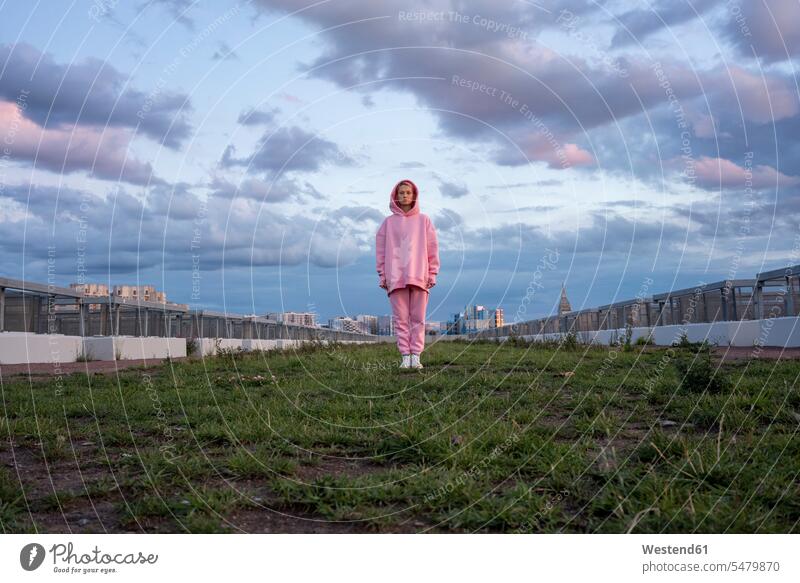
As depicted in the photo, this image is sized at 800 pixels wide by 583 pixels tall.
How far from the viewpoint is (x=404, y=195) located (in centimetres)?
1038

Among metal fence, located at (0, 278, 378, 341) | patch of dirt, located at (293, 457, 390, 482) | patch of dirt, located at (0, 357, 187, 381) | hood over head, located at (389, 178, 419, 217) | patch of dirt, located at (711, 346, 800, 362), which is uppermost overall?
hood over head, located at (389, 178, 419, 217)

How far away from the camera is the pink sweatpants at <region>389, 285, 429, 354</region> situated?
33.5 ft

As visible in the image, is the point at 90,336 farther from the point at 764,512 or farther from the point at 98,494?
the point at 764,512

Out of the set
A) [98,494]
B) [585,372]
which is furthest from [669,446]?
[585,372]

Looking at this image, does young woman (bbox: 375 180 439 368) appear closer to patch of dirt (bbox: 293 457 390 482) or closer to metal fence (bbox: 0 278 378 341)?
patch of dirt (bbox: 293 457 390 482)

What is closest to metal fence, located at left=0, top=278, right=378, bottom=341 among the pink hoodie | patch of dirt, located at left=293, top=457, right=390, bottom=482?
the pink hoodie

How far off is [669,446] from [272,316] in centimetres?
4875

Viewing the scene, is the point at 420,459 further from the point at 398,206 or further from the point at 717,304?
the point at 717,304

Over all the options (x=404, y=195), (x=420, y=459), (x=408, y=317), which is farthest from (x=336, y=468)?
(x=404, y=195)

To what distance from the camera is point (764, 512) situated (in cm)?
309

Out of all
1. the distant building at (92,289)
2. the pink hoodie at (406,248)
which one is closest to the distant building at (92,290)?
the distant building at (92,289)

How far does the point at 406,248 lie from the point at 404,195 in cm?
85

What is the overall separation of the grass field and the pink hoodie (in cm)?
311

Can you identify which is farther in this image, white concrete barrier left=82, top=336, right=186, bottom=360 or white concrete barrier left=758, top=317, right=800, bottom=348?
white concrete barrier left=82, top=336, right=186, bottom=360
